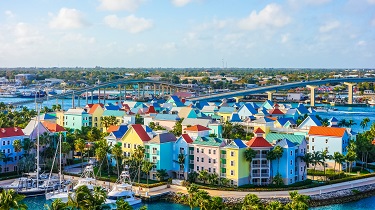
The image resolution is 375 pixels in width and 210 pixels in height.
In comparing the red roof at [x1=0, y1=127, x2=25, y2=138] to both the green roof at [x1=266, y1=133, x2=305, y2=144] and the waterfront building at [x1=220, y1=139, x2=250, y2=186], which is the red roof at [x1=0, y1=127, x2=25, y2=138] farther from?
the green roof at [x1=266, y1=133, x2=305, y2=144]

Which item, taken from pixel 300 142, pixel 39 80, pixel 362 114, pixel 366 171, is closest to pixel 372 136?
pixel 366 171

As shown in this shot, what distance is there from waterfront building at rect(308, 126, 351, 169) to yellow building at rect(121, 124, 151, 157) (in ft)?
36.1

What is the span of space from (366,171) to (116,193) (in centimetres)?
1594

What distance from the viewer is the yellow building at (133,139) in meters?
32.1

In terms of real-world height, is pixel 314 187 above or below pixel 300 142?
below

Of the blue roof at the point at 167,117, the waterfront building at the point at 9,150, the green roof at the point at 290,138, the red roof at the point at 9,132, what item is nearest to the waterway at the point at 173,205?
the green roof at the point at 290,138

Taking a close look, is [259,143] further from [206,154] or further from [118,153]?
[118,153]

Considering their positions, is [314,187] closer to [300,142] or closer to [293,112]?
[300,142]

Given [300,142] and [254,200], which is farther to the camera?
→ [300,142]

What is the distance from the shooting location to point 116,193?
89.1 ft

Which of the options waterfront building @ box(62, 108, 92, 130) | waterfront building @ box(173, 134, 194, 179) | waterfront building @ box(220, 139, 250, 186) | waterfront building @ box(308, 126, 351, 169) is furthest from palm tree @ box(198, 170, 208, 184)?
waterfront building @ box(62, 108, 92, 130)

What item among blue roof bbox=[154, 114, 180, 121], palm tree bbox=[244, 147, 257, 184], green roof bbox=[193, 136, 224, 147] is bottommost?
palm tree bbox=[244, 147, 257, 184]

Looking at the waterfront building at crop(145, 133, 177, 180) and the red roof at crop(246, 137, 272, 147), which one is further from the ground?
the red roof at crop(246, 137, 272, 147)

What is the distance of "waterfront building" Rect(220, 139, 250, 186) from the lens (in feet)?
95.3
